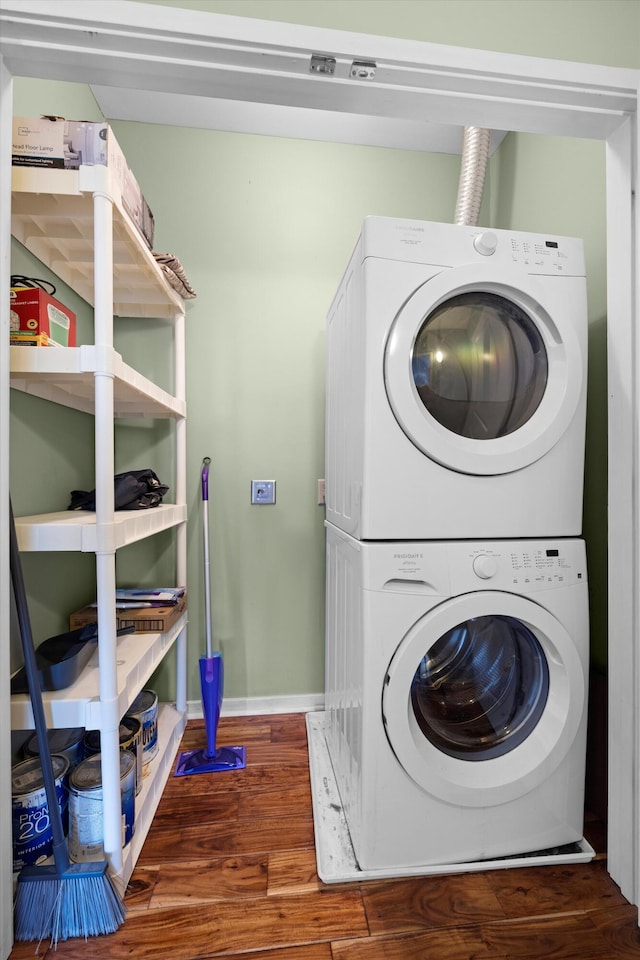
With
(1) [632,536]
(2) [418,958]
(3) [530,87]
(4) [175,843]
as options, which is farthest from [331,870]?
(3) [530,87]

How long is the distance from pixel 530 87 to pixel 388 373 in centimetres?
67

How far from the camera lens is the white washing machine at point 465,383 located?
3.65 feet

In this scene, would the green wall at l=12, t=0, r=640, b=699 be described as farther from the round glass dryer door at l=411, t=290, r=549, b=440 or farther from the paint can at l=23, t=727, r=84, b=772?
the round glass dryer door at l=411, t=290, r=549, b=440

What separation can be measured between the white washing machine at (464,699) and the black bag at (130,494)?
0.70 metres

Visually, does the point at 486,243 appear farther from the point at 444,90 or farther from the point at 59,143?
the point at 59,143

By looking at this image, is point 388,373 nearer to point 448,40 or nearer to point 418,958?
point 448,40

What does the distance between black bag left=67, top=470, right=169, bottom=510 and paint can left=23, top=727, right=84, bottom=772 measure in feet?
2.06

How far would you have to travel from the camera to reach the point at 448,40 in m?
0.97

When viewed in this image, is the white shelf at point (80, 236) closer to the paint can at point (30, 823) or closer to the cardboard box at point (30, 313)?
the cardboard box at point (30, 313)

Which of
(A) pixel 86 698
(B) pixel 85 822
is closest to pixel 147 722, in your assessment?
(B) pixel 85 822

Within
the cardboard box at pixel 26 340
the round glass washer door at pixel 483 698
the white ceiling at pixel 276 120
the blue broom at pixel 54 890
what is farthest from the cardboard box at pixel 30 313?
the white ceiling at pixel 276 120

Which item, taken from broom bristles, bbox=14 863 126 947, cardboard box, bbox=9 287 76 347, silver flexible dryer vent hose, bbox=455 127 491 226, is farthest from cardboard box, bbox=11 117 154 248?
broom bristles, bbox=14 863 126 947

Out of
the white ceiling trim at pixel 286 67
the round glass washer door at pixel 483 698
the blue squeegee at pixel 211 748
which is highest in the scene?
the white ceiling trim at pixel 286 67

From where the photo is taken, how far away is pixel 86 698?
3.38 ft
